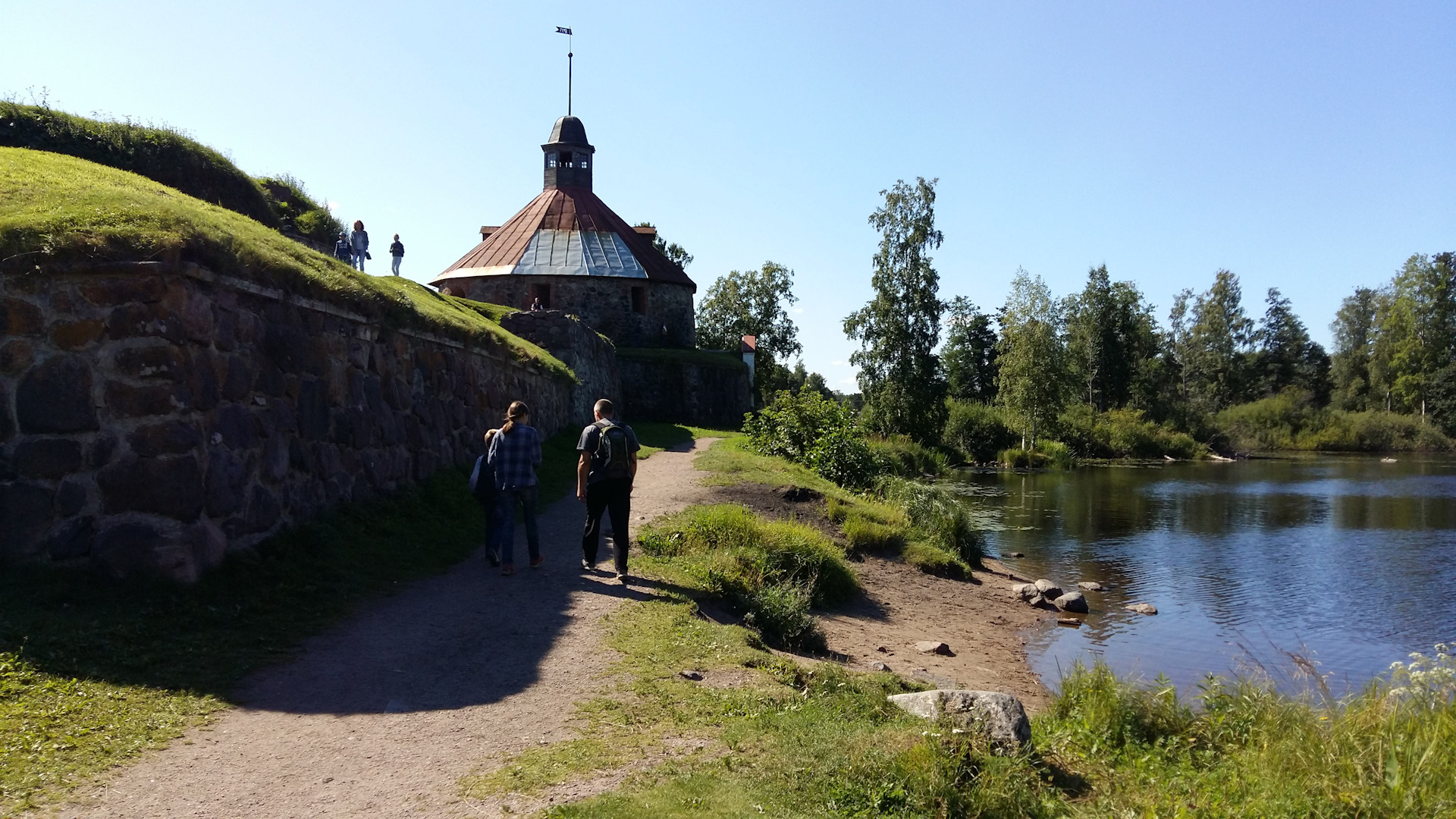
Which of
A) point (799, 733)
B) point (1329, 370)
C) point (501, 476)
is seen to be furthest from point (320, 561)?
point (1329, 370)

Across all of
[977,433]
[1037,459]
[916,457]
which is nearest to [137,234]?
[916,457]

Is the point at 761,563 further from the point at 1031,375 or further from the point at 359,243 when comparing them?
the point at 1031,375

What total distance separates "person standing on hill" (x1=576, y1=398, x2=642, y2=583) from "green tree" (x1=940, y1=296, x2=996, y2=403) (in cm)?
5936

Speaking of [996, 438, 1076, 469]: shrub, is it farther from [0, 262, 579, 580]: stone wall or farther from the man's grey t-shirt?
[0, 262, 579, 580]: stone wall

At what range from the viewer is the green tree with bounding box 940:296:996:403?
220 feet

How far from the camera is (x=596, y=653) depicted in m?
6.91

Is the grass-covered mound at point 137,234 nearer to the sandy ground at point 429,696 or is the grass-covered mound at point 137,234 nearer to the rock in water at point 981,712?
the sandy ground at point 429,696

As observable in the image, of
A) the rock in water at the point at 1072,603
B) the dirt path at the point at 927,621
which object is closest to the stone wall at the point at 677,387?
the dirt path at the point at 927,621

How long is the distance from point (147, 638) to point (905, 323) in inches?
1447

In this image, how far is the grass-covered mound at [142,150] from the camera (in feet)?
44.7

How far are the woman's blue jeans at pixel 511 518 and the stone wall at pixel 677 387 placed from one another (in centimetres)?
2545

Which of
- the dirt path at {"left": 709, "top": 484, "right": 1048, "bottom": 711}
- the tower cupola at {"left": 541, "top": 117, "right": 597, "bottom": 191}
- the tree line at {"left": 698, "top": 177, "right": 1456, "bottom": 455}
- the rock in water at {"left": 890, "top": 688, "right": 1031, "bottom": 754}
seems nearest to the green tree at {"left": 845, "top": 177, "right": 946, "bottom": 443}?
the tree line at {"left": 698, "top": 177, "right": 1456, "bottom": 455}

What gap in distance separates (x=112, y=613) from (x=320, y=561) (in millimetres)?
2049

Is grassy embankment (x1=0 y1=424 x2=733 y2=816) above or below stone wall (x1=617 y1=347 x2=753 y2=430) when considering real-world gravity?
below
